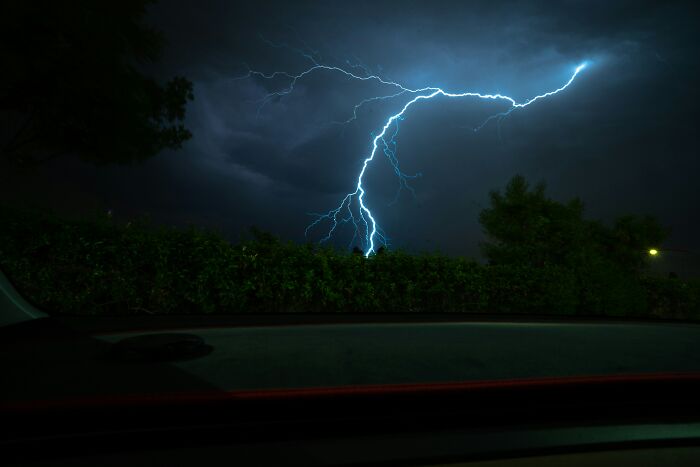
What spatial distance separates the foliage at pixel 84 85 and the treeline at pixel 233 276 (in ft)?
11.4

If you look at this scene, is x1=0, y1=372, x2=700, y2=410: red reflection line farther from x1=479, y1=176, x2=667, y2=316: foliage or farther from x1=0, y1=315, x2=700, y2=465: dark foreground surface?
x1=479, y1=176, x2=667, y2=316: foliage

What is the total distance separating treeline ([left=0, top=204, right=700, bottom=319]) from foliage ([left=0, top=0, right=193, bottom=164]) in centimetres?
346

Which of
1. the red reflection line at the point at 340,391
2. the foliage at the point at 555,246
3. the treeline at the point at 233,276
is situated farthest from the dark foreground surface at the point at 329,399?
the foliage at the point at 555,246

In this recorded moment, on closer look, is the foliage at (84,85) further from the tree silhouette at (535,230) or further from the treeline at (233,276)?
the tree silhouette at (535,230)

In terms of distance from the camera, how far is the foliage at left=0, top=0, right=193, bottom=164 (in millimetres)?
6762

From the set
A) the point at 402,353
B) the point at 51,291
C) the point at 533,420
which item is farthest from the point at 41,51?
the point at 533,420

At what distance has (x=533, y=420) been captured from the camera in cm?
105

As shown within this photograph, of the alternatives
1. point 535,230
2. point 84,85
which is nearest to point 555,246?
point 535,230

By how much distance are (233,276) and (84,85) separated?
4665 millimetres

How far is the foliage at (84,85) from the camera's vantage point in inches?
266

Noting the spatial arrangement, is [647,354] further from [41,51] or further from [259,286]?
[41,51]

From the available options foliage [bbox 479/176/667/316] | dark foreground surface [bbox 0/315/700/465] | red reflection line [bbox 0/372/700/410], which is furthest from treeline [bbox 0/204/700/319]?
red reflection line [bbox 0/372/700/410]

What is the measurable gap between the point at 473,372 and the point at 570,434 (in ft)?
0.90

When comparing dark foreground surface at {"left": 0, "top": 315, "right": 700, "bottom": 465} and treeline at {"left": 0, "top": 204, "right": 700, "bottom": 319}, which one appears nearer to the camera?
dark foreground surface at {"left": 0, "top": 315, "right": 700, "bottom": 465}
